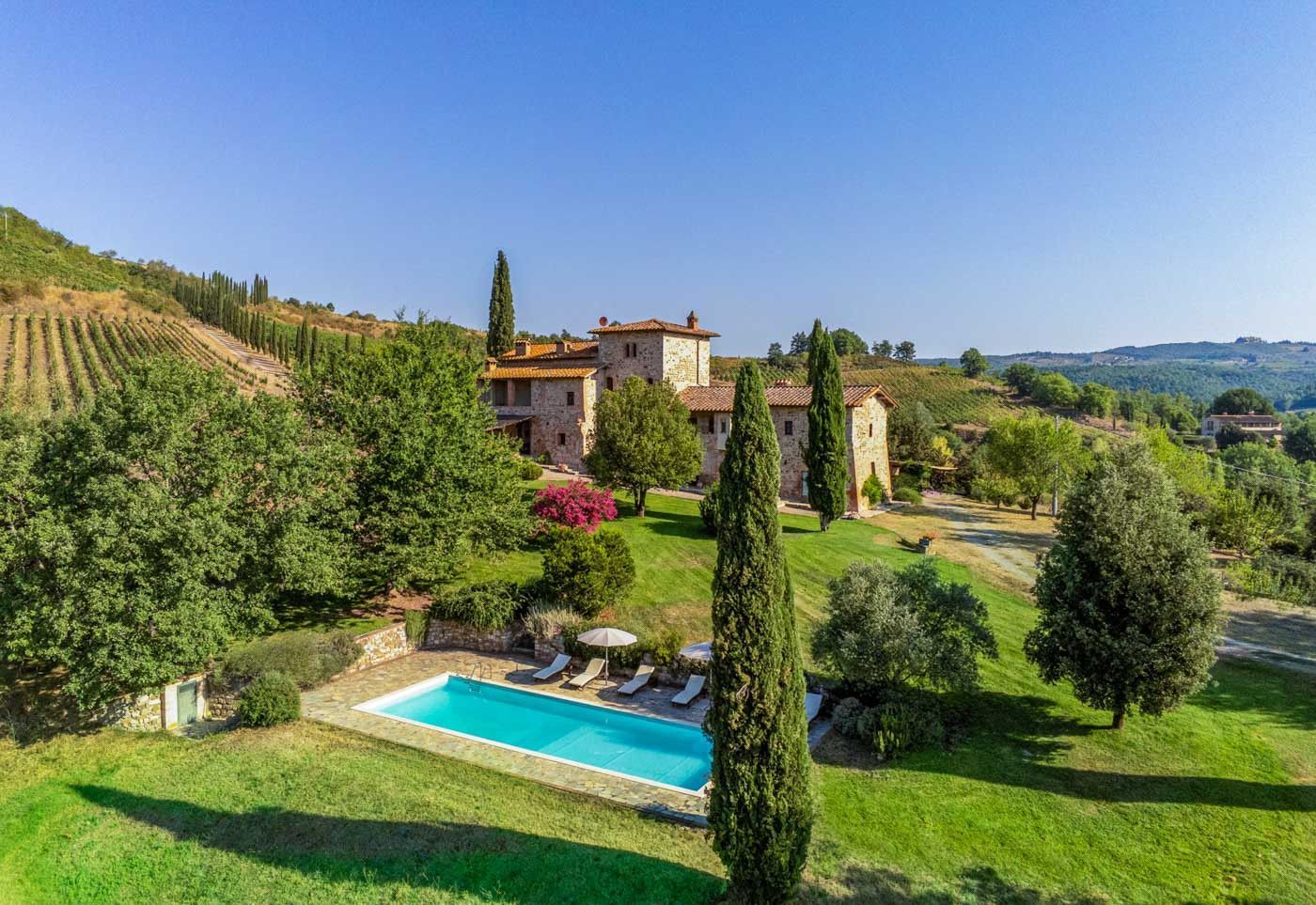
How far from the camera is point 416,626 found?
19.3 metres

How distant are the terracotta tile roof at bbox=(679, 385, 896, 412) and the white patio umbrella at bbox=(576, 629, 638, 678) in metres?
19.6

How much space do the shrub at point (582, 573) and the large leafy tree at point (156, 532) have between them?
5.69 m

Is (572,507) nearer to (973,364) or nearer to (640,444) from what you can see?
(640,444)

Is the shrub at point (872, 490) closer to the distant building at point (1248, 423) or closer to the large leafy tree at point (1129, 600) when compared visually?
the large leafy tree at point (1129, 600)

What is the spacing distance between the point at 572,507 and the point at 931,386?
7564 cm

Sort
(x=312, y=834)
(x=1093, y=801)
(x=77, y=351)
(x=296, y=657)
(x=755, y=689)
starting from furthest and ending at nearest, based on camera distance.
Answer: (x=77, y=351) → (x=296, y=657) → (x=1093, y=801) → (x=312, y=834) → (x=755, y=689)

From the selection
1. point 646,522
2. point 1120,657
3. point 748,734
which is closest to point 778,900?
point 748,734

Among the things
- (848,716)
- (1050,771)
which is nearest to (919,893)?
(1050,771)

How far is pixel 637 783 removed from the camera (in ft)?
38.7

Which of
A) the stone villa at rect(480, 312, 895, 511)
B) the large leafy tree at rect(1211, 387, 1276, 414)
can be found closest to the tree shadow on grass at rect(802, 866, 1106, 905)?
the stone villa at rect(480, 312, 895, 511)

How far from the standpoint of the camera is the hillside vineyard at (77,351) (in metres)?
35.6

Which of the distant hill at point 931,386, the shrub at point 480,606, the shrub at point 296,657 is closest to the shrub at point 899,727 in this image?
the shrub at point 480,606

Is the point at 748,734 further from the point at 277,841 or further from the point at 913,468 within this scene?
the point at 913,468

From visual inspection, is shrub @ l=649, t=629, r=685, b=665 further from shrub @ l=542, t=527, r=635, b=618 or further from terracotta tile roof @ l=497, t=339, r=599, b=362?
terracotta tile roof @ l=497, t=339, r=599, b=362
